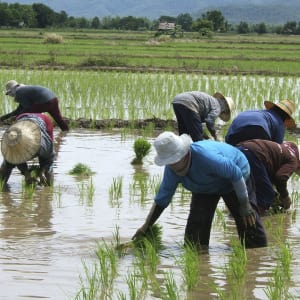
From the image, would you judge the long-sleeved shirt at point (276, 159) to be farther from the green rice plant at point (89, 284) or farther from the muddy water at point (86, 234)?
the green rice plant at point (89, 284)

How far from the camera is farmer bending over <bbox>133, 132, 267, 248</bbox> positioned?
4430 millimetres

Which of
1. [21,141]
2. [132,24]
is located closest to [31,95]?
[21,141]

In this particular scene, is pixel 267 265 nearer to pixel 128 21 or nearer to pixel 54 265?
pixel 54 265

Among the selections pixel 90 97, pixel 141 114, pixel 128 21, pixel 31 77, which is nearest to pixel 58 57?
pixel 31 77

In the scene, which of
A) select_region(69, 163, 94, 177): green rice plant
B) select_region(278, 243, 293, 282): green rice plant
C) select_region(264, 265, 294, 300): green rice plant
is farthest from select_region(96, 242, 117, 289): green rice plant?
select_region(69, 163, 94, 177): green rice plant

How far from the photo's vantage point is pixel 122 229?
5.90m

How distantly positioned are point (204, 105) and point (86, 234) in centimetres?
260

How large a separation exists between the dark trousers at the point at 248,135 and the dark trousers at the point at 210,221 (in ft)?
3.64

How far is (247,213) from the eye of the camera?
4973 millimetres

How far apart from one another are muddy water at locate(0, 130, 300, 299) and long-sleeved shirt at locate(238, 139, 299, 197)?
0.39 metres

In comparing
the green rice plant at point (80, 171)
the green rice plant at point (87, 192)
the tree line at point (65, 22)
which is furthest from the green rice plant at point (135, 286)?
the tree line at point (65, 22)

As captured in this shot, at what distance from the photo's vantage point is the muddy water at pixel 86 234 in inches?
175

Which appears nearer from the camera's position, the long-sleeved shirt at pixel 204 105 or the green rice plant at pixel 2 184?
the green rice plant at pixel 2 184

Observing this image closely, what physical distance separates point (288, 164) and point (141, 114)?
6.92 meters
